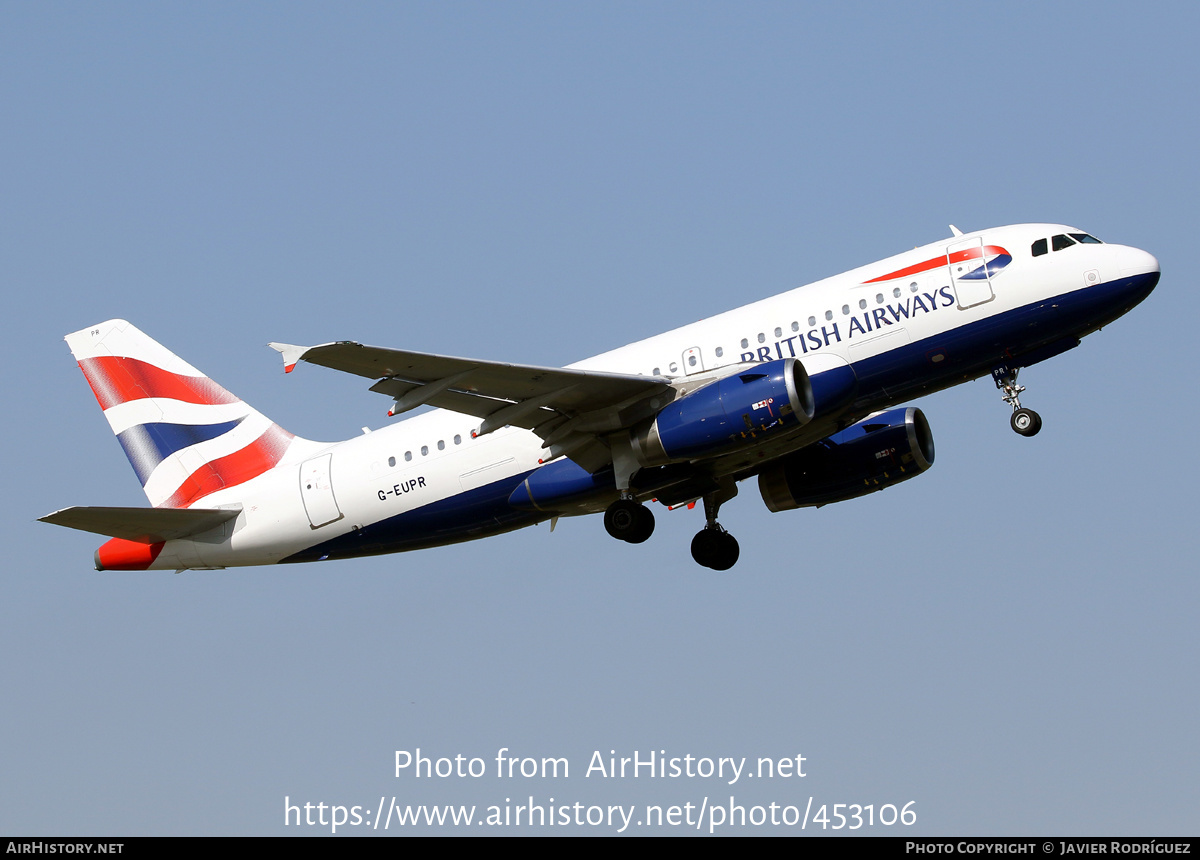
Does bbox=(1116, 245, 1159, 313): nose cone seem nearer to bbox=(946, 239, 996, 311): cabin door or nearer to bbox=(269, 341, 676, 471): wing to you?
bbox=(946, 239, 996, 311): cabin door

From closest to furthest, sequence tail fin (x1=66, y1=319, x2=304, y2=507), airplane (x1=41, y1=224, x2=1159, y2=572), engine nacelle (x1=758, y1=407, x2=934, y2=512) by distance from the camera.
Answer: airplane (x1=41, y1=224, x2=1159, y2=572) → engine nacelle (x1=758, y1=407, x2=934, y2=512) → tail fin (x1=66, y1=319, x2=304, y2=507)

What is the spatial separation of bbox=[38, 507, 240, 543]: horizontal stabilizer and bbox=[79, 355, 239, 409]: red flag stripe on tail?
10.9 ft

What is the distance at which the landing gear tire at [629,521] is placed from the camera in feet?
98.7

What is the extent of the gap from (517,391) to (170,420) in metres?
11.0

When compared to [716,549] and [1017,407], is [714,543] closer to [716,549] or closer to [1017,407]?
[716,549]

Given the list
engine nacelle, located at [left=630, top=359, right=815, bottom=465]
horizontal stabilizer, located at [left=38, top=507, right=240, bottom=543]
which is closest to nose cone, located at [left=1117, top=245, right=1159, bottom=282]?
engine nacelle, located at [left=630, top=359, right=815, bottom=465]

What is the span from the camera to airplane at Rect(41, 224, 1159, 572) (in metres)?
27.5

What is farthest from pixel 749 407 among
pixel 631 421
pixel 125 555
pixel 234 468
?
pixel 125 555

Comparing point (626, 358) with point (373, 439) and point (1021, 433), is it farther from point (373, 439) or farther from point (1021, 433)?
point (1021, 433)

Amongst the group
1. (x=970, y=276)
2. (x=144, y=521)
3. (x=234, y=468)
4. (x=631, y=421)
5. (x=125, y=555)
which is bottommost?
(x=125, y=555)

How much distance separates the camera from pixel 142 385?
34.8 m

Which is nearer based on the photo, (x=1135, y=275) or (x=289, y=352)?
(x=289, y=352)

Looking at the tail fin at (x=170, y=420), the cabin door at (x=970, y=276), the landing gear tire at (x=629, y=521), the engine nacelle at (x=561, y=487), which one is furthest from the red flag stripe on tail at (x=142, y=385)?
the cabin door at (x=970, y=276)

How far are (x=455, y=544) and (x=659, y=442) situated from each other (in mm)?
6332
